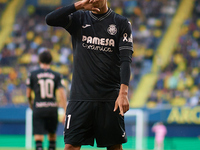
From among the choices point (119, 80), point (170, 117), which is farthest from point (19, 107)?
point (119, 80)

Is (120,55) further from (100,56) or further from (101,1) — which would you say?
(101,1)

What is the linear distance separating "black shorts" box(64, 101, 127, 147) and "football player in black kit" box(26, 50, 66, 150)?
308cm

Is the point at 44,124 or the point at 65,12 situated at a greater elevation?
the point at 65,12

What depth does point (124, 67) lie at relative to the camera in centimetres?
394

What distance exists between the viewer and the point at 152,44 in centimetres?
2222

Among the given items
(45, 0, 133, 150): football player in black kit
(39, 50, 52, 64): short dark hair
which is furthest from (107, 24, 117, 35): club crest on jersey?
(39, 50, 52, 64): short dark hair

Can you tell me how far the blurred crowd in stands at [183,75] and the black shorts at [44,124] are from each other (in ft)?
31.0

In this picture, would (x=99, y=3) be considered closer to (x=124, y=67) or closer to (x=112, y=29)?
(x=112, y=29)

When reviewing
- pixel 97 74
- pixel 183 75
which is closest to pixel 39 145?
pixel 97 74

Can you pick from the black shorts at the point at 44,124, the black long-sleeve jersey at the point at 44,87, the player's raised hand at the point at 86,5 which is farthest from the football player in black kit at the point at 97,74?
the black shorts at the point at 44,124

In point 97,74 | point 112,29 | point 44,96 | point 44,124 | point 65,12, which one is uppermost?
point 65,12

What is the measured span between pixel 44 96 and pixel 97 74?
10.6 feet

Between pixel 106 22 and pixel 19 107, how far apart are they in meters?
13.0

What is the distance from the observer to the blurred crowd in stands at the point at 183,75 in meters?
17.6
